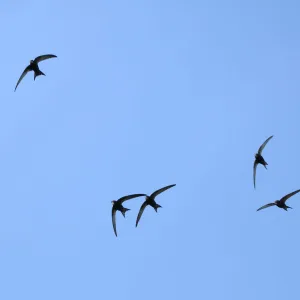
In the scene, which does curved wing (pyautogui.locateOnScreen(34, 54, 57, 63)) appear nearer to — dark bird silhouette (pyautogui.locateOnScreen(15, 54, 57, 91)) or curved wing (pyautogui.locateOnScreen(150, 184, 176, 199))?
dark bird silhouette (pyautogui.locateOnScreen(15, 54, 57, 91))

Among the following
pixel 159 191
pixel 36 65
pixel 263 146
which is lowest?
pixel 159 191

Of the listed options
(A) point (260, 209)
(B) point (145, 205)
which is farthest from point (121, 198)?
(A) point (260, 209)

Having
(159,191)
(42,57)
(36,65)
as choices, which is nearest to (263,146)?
(159,191)

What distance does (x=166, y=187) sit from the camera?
43.0 m

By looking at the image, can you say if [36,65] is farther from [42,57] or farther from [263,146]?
[263,146]

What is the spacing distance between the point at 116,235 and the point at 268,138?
36.4 feet

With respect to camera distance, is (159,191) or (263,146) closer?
(159,191)

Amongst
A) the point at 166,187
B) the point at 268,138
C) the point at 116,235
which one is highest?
the point at 268,138

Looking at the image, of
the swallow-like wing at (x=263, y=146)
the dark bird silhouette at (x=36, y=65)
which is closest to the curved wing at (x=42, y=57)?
the dark bird silhouette at (x=36, y=65)

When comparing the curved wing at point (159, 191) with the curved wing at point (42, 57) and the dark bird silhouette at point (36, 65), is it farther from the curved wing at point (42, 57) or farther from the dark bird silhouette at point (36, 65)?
the curved wing at point (42, 57)

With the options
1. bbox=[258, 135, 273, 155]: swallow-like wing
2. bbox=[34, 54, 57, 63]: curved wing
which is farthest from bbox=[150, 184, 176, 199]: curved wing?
bbox=[34, 54, 57, 63]: curved wing

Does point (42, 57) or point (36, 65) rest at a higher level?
point (42, 57)

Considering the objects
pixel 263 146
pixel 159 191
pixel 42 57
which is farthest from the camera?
pixel 263 146

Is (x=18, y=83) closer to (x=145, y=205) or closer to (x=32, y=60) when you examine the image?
(x=32, y=60)
